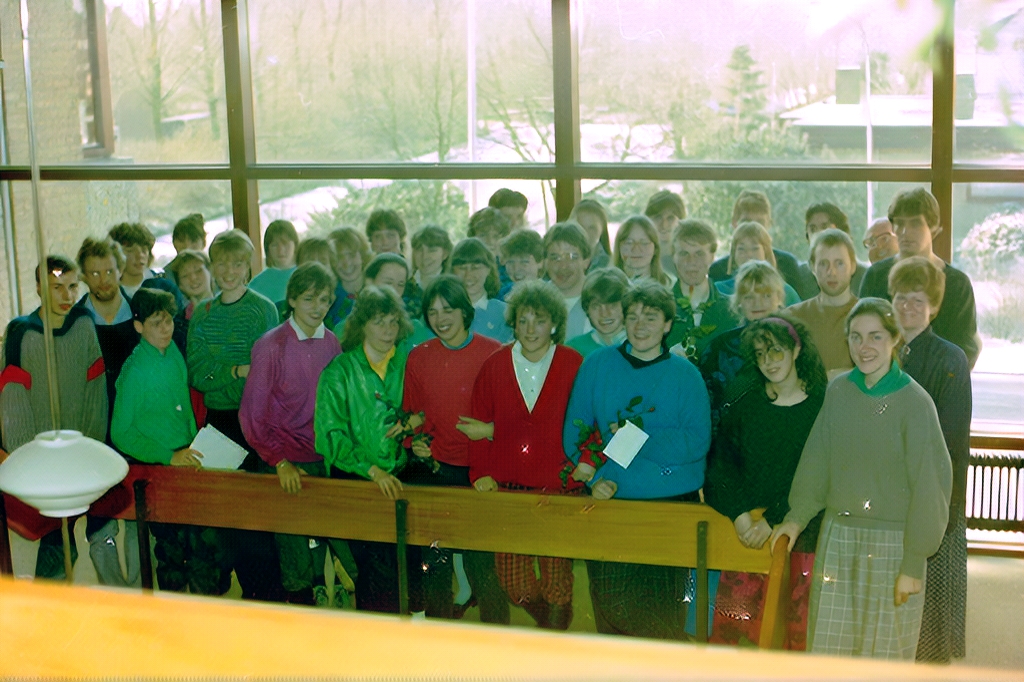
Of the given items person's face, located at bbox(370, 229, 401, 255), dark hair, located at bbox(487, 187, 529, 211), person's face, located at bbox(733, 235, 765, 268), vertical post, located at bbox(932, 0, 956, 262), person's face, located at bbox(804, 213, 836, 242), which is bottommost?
person's face, located at bbox(733, 235, 765, 268)

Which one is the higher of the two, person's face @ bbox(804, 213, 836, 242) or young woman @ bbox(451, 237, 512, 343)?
person's face @ bbox(804, 213, 836, 242)

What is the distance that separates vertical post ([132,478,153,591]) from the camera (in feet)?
11.5

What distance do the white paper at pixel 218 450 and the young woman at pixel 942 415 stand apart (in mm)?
2044

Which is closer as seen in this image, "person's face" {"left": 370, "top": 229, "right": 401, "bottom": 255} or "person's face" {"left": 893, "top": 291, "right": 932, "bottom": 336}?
"person's face" {"left": 893, "top": 291, "right": 932, "bottom": 336}

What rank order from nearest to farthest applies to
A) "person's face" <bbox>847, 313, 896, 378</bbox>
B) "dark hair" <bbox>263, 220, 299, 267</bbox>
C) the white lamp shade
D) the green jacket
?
the white lamp shade < "person's face" <bbox>847, 313, 896, 378</bbox> < the green jacket < "dark hair" <bbox>263, 220, 299, 267</bbox>

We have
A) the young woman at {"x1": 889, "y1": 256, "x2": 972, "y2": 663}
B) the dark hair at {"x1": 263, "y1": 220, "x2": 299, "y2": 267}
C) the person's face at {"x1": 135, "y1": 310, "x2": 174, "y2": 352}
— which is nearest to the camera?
the young woman at {"x1": 889, "y1": 256, "x2": 972, "y2": 663}

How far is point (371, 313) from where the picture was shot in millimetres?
3236

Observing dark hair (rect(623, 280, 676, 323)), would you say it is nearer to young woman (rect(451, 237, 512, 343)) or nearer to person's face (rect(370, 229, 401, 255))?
young woman (rect(451, 237, 512, 343))

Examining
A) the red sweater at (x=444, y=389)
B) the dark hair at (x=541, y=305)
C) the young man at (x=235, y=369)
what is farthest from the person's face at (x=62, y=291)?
the dark hair at (x=541, y=305)

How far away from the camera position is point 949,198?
3.17m

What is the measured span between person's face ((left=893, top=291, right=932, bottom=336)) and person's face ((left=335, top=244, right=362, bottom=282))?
165 cm

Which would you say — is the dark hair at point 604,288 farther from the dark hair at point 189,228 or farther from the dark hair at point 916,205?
the dark hair at point 189,228

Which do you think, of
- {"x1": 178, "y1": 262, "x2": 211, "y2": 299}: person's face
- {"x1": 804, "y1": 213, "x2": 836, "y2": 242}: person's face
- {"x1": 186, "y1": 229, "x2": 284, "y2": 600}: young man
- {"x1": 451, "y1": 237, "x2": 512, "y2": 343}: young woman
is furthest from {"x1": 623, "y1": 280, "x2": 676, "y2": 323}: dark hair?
{"x1": 178, "y1": 262, "x2": 211, "y2": 299}: person's face

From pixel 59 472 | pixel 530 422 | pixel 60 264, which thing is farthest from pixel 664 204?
pixel 59 472
